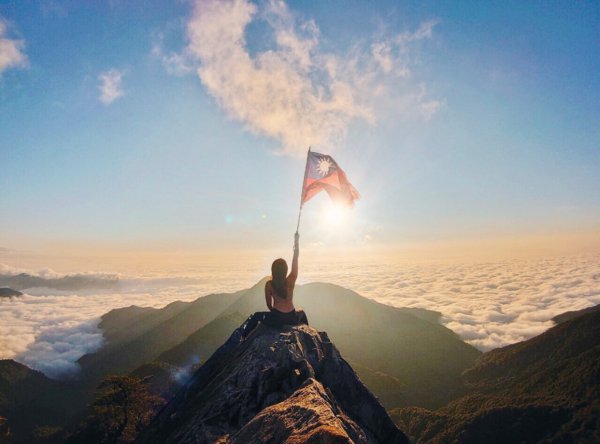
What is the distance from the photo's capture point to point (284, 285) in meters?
11.3

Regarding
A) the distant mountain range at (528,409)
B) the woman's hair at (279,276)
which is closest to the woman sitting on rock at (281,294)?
the woman's hair at (279,276)

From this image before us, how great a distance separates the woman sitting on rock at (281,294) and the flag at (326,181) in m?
5.04

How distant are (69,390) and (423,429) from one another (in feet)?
679

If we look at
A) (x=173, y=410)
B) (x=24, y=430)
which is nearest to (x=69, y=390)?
(x=24, y=430)

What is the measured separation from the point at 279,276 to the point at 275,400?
13.8 feet

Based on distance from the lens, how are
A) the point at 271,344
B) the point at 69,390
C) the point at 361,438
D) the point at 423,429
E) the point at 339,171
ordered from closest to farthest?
1. the point at 361,438
2. the point at 271,344
3. the point at 339,171
4. the point at 423,429
5. the point at 69,390

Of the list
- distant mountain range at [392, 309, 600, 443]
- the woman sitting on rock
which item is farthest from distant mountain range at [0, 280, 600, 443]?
the woman sitting on rock

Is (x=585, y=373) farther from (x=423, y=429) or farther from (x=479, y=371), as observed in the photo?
(x=423, y=429)

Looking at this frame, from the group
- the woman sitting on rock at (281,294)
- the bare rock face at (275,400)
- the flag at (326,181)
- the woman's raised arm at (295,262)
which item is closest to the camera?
the bare rock face at (275,400)

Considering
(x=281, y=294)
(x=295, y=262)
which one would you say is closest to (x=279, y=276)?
(x=281, y=294)

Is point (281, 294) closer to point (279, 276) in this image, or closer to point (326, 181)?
point (279, 276)

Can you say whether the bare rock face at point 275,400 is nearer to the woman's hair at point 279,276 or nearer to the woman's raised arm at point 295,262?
the woman's hair at point 279,276

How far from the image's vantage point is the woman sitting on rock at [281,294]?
36.3 ft

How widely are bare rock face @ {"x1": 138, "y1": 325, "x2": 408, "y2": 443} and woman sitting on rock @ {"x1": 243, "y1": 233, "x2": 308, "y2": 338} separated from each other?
0.49 metres
